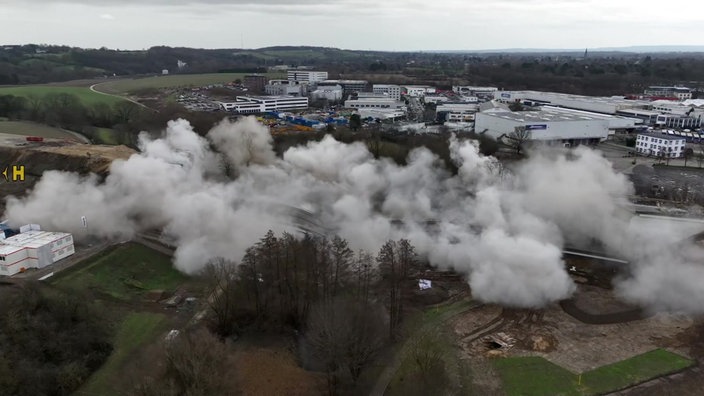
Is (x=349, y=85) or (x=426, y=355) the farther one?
(x=349, y=85)

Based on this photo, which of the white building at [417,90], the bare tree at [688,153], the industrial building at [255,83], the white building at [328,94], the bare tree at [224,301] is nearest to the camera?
the bare tree at [224,301]

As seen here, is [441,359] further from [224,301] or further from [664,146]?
[664,146]

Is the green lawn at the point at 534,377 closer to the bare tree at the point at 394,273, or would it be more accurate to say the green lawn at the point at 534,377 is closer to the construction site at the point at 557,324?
the construction site at the point at 557,324

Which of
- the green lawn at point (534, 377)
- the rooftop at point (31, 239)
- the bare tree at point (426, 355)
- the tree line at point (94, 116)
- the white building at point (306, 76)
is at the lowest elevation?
the green lawn at point (534, 377)

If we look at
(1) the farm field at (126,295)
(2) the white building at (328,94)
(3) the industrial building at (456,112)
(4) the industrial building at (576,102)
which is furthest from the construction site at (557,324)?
(2) the white building at (328,94)

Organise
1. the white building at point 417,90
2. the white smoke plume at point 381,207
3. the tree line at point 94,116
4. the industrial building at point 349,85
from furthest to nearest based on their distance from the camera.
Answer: the industrial building at point 349,85, the white building at point 417,90, the tree line at point 94,116, the white smoke plume at point 381,207

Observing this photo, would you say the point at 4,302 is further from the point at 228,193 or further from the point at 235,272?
the point at 228,193

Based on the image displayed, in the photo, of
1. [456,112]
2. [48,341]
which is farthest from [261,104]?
[48,341]
